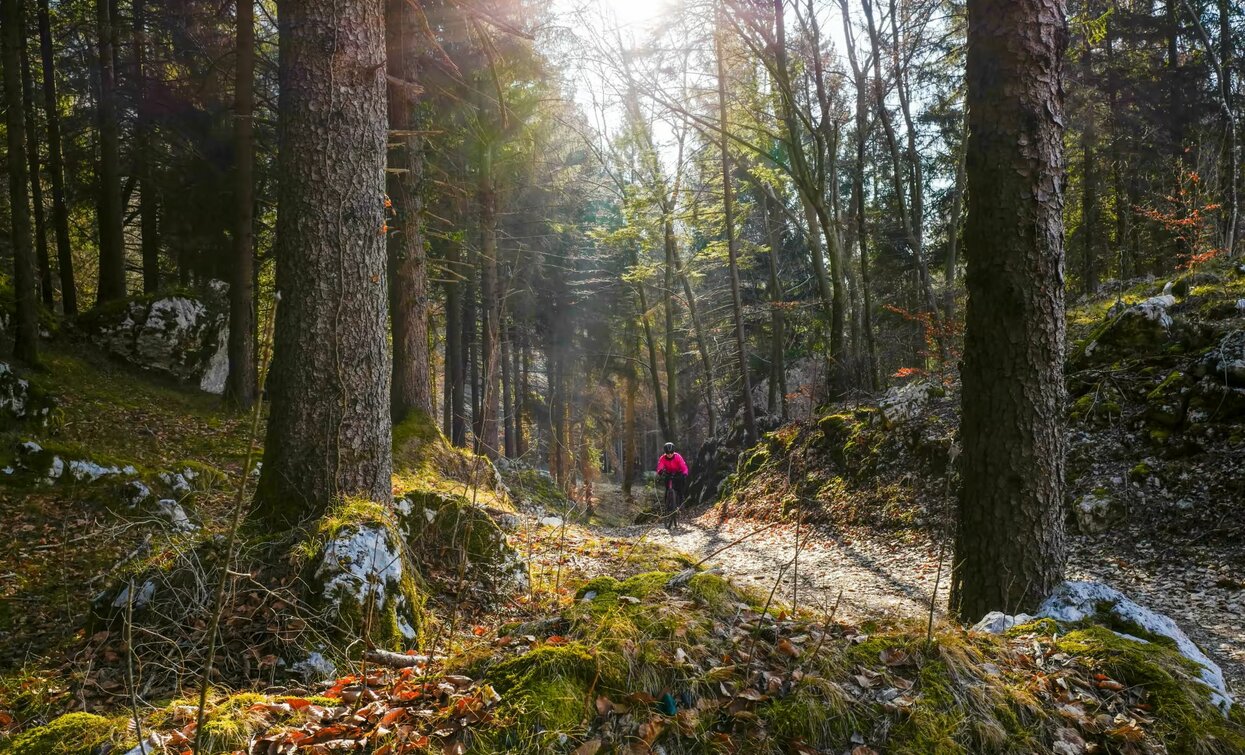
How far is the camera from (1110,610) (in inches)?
133

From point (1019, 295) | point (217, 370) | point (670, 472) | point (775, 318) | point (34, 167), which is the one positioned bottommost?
point (670, 472)

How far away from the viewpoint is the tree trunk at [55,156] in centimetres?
1384

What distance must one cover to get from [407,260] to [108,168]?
8.35m

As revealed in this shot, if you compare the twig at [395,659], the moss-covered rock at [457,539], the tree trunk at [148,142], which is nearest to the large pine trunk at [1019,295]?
the twig at [395,659]

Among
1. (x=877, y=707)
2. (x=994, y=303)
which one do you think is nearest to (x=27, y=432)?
(x=877, y=707)

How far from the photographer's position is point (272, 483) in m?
4.50

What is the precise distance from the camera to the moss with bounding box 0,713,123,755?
2.32m

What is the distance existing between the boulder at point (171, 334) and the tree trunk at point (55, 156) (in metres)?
2.08

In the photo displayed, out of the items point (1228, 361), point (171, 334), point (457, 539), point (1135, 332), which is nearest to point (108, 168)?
point (171, 334)

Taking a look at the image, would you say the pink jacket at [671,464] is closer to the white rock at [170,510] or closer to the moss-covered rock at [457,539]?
the moss-covered rock at [457,539]

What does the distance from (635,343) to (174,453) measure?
19.3m

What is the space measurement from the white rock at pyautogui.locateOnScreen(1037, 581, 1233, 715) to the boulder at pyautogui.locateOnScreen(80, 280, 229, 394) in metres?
14.9

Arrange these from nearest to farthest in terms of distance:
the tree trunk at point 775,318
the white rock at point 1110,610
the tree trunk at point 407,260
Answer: the white rock at point 1110,610 < the tree trunk at point 407,260 < the tree trunk at point 775,318

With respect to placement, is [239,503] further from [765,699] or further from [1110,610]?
[1110,610]
